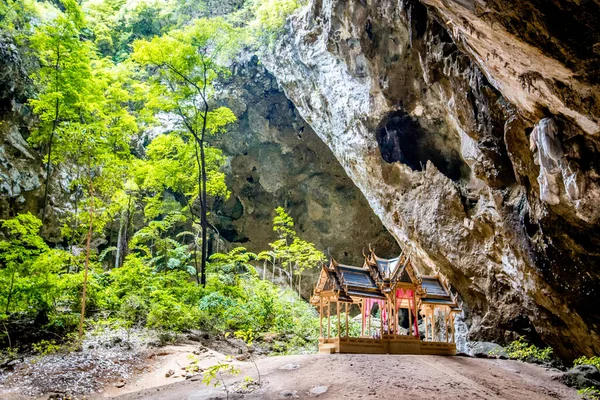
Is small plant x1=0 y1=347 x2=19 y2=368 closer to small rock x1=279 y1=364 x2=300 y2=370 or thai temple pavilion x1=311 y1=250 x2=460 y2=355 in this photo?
small rock x1=279 y1=364 x2=300 y2=370

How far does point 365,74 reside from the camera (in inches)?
640

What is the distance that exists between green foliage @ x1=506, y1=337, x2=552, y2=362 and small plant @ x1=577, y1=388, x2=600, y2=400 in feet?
11.5

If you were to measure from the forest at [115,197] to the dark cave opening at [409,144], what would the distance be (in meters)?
5.96

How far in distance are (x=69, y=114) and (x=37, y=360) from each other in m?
9.94

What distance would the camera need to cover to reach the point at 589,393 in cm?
852

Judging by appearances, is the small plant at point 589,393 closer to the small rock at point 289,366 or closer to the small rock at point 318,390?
the small rock at point 318,390

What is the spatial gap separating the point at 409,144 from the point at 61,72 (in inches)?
510

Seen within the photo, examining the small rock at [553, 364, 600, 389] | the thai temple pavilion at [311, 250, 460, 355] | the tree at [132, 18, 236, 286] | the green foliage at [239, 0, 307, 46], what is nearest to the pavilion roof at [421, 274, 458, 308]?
the thai temple pavilion at [311, 250, 460, 355]

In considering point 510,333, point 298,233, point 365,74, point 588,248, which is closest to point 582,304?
point 588,248

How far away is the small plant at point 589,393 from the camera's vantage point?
8.34m

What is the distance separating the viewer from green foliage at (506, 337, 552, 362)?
12334mm

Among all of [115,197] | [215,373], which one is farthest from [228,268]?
[215,373]

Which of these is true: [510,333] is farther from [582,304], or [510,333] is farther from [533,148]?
[533,148]

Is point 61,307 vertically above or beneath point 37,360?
above
